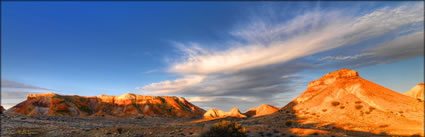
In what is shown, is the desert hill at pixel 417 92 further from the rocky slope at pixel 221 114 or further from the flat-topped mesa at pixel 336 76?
the rocky slope at pixel 221 114

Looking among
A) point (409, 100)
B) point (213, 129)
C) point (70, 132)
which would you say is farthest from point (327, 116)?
point (70, 132)

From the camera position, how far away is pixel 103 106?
11438 cm

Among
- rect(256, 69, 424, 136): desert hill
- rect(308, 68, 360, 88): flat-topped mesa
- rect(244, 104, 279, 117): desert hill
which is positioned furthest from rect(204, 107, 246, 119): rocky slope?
rect(308, 68, 360, 88): flat-topped mesa

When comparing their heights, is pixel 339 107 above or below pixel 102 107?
above

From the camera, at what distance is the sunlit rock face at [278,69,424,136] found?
3683cm

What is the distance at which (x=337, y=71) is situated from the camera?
67.8 metres

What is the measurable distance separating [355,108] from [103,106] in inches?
4421

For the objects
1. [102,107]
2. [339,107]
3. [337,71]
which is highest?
[337,71]

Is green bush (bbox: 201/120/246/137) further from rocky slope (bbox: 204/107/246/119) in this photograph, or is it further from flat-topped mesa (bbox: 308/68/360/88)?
rocky slope (bbox: 204/107/246/119)

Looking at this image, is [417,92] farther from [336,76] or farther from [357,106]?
[336,76]

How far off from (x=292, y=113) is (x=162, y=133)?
4163 centimetres

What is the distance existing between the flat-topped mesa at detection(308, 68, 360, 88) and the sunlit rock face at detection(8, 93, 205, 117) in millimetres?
71783

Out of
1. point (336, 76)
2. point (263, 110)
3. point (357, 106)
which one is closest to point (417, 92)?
point (357, 106)

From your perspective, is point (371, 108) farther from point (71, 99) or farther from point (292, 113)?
point (71, 99)
